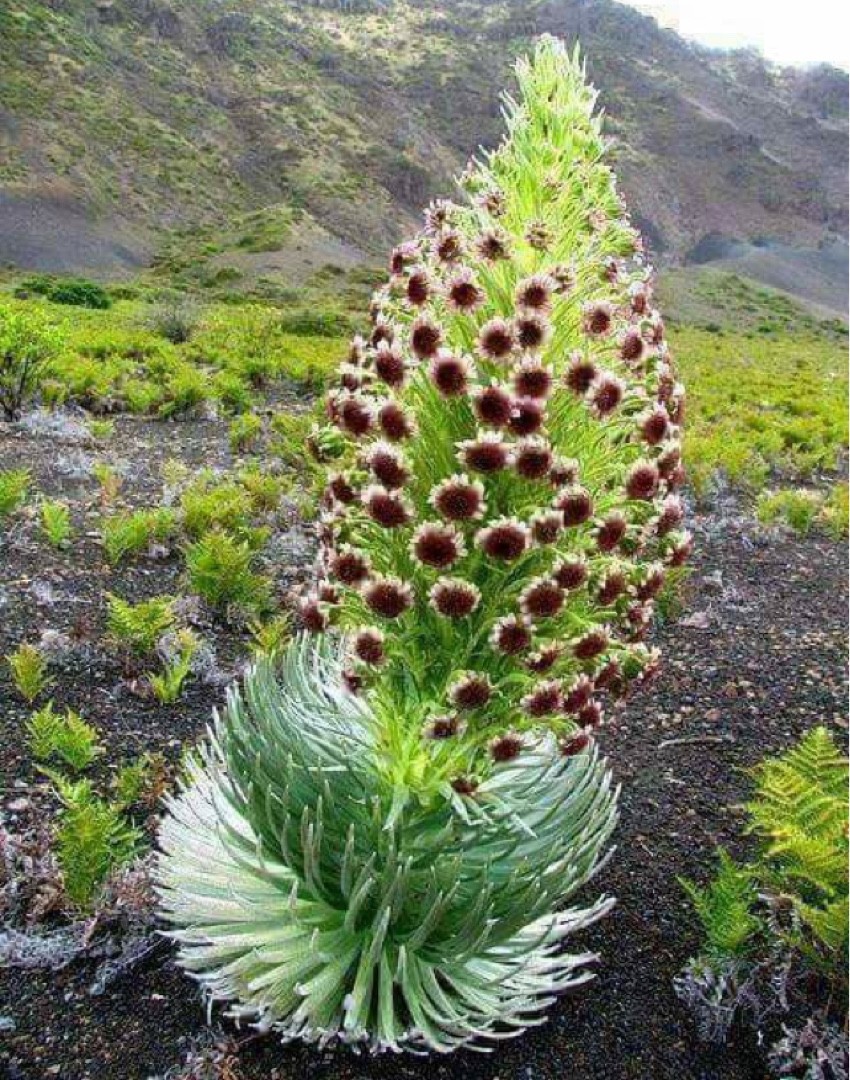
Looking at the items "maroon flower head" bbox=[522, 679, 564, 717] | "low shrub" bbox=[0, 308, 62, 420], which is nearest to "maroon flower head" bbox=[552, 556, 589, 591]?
"maroon flower head" bbox=[522, 679, 564, 717]

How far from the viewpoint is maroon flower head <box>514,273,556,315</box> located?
1.85 m

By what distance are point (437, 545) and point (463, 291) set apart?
0.50 m

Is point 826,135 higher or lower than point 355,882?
higher

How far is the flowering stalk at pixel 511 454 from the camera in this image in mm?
1868

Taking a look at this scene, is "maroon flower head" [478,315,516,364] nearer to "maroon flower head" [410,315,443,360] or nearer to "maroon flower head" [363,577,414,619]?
"maroon flower head" [410,315,443,360]

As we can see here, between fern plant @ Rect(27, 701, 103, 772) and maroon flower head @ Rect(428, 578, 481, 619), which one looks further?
fern plant @ Rect(27, 701, 103, 772)

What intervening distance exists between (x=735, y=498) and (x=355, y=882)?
732cm

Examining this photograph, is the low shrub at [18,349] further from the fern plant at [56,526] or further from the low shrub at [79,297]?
the low shrub at [79,297]

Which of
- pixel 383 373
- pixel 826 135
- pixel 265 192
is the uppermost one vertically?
pixel 826 135

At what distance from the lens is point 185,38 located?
79.9 meters

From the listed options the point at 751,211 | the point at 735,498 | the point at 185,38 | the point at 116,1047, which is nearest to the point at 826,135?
the point at 751,211

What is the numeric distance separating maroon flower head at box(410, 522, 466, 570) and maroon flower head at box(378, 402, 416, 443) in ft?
0.62

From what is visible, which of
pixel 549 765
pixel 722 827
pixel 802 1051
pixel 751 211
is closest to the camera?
pixel 802 1051

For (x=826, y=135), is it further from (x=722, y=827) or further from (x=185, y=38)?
(x=722, y=827)
